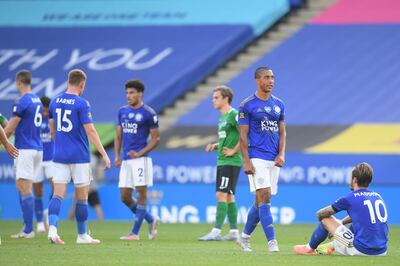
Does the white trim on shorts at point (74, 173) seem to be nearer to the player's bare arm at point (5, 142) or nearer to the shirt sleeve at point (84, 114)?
the shirt sleeve at point (84, 114)

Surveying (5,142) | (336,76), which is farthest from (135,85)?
(336,76)

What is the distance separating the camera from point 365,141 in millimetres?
24188

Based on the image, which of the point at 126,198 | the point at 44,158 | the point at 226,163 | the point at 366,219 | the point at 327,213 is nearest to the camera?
the point at 366,219

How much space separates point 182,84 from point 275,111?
15.2m

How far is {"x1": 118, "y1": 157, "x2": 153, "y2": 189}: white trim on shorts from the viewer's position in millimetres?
16703

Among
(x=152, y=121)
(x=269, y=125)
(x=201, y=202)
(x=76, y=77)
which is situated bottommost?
(x=201, y=202)

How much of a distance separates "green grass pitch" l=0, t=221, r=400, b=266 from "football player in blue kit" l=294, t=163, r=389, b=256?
0.22 metres

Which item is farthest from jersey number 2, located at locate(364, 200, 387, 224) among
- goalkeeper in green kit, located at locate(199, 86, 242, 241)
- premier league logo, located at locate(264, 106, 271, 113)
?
goalkeeper in green kit, located at locate(199, 86, 242, 241)

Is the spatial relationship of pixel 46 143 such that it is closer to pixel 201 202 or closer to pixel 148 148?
pixel 148 148

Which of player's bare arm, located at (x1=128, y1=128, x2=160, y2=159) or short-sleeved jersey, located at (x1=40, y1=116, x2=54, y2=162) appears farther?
short-sleeved jersey, located at (x1=40, y1=116, x2=54, y2=162)

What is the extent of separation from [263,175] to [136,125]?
3.83m

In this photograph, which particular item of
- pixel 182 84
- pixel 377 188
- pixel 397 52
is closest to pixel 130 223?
pixel 377 188

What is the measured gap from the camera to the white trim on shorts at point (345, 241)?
1295cm

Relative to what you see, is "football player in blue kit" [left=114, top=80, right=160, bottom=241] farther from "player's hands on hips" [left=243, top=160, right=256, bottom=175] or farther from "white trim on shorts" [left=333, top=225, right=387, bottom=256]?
"white trim on shorts" [left=333, top=225, right=387, bottom=256]
